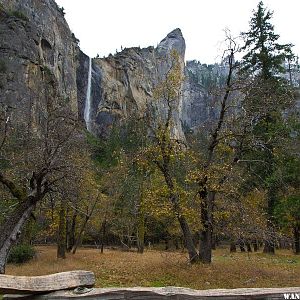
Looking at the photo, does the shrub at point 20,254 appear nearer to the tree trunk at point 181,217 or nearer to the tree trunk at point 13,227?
the tree trunk at point 13,227

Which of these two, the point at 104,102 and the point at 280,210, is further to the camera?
the point at 104,102

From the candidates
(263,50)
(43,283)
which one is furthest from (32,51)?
(43,283)

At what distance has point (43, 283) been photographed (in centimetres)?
519

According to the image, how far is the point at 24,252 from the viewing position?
2122cm

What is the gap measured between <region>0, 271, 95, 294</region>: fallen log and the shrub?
54.9ft

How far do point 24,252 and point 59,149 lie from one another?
8.88 m

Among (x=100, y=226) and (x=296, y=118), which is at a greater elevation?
(x=296, y=118)

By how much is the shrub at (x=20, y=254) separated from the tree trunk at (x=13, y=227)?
7543 mm

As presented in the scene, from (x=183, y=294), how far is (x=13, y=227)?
Answer: 33.5ft

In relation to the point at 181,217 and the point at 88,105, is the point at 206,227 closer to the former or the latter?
the point at 181,217

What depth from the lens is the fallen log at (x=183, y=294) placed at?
4762 millimetres

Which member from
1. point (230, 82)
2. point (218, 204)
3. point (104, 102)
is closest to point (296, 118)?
point (230, 82)

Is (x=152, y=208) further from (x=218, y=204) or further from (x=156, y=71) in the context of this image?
(x=156, y=71)

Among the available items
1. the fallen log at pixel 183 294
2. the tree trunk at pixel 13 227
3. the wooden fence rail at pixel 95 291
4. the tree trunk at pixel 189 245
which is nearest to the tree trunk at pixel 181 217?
the tree trunk at pixel 189 245
